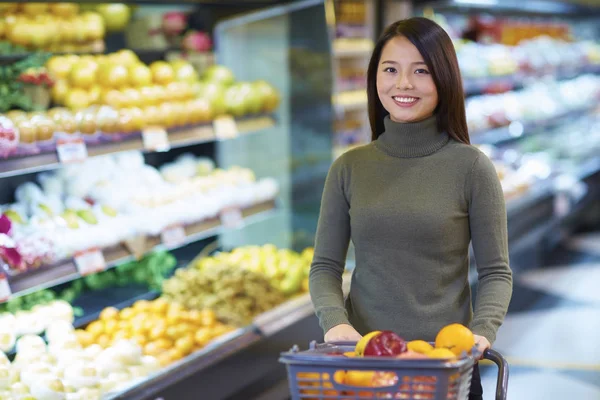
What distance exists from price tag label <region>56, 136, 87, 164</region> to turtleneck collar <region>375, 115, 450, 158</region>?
148cm

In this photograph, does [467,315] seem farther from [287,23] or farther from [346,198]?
[287,23]

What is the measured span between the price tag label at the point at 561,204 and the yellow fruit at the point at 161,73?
13.9 feet

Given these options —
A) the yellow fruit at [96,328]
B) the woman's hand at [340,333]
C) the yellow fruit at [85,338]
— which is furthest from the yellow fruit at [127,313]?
the woman's hand at [340,333]

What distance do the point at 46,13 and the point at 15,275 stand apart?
1.21 metres

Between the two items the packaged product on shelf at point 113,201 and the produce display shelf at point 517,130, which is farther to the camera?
the produce display shelf at point 517,130

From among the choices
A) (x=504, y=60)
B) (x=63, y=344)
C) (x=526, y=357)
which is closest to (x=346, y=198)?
(x=63, y=344)

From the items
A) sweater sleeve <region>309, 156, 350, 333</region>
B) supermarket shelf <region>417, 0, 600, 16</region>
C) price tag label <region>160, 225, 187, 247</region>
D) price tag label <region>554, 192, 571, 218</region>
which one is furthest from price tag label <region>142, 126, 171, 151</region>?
price tag label <region>554, 192, 571, 218</region>

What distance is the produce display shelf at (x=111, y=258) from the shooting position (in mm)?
2746

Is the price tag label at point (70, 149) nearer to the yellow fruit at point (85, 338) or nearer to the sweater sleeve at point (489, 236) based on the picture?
the yellow fruit at point (85, 338)

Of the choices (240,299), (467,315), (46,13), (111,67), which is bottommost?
(240,299)

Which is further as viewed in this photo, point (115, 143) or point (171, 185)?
point (171, 185)

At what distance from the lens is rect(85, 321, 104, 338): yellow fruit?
3.13 metres

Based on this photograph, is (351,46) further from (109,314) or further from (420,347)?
(420,347)

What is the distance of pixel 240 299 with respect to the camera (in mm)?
3648
